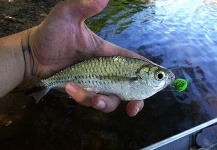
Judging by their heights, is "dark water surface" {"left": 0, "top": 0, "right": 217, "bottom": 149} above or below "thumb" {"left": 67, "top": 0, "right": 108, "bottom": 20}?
below

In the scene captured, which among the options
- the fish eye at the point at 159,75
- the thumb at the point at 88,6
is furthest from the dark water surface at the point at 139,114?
the thumb at the point at 88,6

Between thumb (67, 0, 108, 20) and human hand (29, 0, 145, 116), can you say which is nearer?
thumb (67, 0, 108, 20)

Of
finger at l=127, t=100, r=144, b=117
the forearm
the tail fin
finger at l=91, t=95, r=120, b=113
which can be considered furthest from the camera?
the forearm

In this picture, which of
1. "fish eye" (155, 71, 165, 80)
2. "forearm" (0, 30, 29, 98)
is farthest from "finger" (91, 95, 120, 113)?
"forearm" (0, 30, 29, 98)

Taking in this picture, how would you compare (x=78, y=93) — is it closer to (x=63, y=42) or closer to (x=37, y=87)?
(x=37, y=87)

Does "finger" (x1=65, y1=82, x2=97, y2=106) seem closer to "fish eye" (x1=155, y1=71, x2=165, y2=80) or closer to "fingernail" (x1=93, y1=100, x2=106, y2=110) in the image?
"fingernail" (x1=93, y1=100, x2=106, y2=110)

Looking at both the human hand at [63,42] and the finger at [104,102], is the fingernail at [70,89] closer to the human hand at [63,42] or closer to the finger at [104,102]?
the finger at [104,102]

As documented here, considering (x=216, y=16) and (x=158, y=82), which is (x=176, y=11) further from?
(x=158, y=82)
